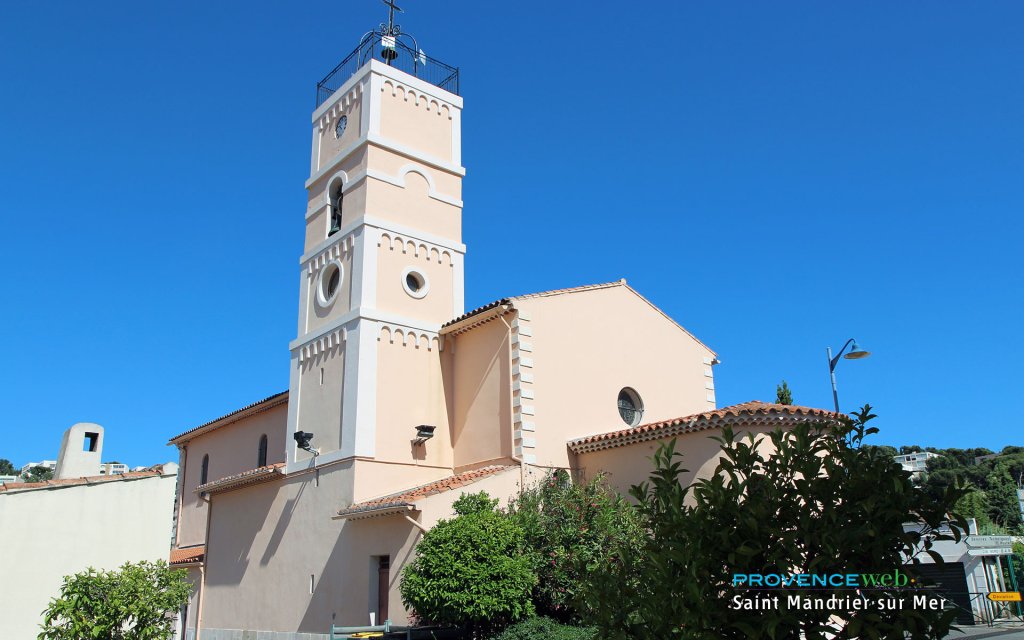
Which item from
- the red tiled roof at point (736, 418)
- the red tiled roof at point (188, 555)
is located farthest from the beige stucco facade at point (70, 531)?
the red tiled roof at point (188, 555)

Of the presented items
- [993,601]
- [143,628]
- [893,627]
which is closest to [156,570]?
[143,628]

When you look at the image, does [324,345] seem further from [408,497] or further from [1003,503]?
[1003,503]

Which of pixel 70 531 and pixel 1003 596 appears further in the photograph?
pixel 1003 596

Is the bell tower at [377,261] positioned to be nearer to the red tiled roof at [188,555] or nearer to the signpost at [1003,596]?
the red tiled roof at [188,555]

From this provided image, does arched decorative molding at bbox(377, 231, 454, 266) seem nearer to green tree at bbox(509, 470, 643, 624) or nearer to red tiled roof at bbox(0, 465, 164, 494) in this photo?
green tree at bbox(509, 470, 643, 624)

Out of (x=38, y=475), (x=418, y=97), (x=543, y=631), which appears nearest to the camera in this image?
(x=543, y=631)

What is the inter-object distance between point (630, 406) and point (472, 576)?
26.4 ft

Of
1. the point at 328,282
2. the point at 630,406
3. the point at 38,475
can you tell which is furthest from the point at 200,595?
the point at 38,475

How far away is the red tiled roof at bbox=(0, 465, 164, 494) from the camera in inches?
522

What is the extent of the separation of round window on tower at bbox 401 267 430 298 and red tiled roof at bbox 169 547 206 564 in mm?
11561

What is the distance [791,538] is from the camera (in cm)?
527

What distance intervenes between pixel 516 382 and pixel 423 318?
4046 mm

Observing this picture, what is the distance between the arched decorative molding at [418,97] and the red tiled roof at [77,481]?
43.4 feet

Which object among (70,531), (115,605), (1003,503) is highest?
(1003,503)
